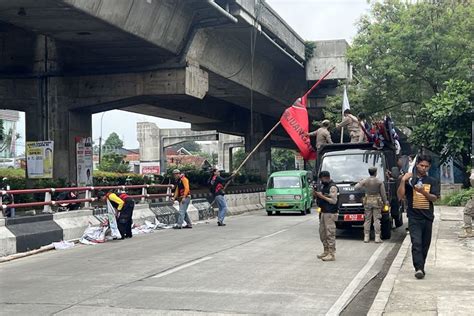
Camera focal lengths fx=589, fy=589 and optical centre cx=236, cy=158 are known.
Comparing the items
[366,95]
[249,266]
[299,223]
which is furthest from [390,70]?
[249,266]

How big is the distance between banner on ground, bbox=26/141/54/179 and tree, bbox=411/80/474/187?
39.9 ft

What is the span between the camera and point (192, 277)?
9.65 meters

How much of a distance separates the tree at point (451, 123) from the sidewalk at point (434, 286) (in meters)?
5.15

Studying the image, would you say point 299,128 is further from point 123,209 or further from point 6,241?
point 6,241

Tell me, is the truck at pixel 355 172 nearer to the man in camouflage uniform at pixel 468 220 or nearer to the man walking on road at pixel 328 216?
the man in camouflage uniform at pixel 468 220

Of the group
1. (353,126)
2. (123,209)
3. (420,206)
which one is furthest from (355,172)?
(420,206)

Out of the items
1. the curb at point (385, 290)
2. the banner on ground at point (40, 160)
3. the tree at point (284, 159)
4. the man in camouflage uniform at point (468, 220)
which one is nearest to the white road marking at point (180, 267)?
the curb at point (385, 290)

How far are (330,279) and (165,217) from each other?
11395 millimetres

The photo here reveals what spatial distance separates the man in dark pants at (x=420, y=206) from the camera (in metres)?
9.09

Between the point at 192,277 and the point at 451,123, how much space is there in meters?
11.2

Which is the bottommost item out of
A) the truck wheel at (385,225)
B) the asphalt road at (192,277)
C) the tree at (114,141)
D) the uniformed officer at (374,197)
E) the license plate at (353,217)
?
the asphalt road at (192,277)

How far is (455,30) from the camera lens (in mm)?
27875

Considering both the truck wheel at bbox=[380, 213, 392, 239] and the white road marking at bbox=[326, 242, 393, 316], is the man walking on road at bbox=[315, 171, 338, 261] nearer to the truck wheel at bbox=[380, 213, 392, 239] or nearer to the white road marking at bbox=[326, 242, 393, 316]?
the white road marking at bbox=[326, 242, 393, 316]

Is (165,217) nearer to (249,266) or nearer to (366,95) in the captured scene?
(249,266)
